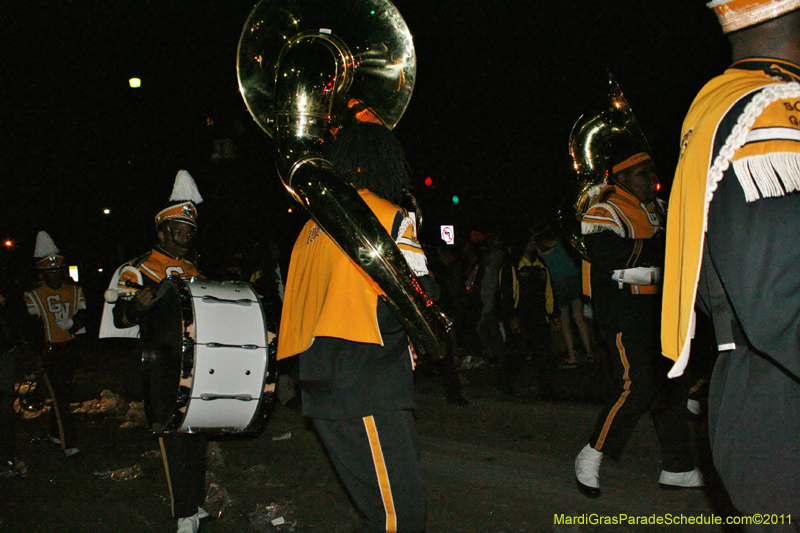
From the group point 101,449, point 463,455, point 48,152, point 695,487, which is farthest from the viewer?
point 48,152

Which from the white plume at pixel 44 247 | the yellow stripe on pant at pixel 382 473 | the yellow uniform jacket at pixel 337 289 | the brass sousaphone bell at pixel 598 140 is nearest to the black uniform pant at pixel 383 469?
the yellow stripe on pant at pixel 382 473

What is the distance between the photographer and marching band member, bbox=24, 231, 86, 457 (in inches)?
221

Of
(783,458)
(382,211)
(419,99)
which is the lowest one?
(783,458)

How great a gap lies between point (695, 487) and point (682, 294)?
107 inches

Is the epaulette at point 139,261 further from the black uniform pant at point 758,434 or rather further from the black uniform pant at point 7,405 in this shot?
the black uniform pant at point 758,434

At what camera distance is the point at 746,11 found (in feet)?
5.37

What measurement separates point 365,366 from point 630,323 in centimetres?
199

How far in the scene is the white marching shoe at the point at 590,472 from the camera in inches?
147

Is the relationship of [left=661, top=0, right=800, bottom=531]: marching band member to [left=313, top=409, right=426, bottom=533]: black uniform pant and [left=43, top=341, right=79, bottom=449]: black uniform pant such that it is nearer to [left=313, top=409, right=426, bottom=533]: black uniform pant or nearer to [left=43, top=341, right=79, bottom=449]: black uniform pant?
[left=313, top=409, right=426, bottom=533]: black uniform pant

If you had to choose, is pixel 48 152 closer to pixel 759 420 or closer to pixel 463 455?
pixel 463 455

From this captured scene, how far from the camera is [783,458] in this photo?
1.49 meters

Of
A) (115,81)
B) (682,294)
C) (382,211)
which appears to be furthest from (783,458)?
(115,81)

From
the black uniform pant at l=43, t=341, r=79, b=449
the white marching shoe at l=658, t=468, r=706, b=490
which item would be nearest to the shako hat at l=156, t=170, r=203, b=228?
the black uniform pant at l=43, t=341, r=79, b=449

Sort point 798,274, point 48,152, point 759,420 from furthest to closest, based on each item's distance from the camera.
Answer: point 48,152 < point 759,420 < point 798,274
